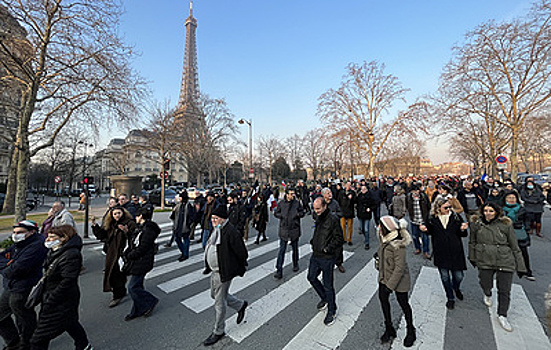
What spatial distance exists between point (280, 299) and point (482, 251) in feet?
10.5

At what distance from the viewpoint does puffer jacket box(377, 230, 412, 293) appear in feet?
9.19

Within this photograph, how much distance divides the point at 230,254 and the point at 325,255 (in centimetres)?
141

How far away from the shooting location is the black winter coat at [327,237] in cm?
346

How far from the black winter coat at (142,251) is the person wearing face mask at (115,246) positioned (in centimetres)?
32

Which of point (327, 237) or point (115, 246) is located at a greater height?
point (327, 237)

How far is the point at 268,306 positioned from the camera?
3857 millimetres

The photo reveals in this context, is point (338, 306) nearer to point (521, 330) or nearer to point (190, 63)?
point (521, 330)

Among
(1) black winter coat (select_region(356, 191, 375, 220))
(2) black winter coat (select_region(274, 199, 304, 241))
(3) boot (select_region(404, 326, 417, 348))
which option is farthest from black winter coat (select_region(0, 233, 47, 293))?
(1) black winter coat (select_region(356, 191, 375, 220))

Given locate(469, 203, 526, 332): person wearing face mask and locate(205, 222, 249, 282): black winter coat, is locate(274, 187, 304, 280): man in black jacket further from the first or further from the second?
locate(469, 203, 526, 332): person wearing face mask

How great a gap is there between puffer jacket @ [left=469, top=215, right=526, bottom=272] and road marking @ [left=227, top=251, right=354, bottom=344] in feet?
6.54

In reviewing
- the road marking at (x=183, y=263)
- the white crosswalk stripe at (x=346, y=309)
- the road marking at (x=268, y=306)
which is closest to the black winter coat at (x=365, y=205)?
the white crosswalk stripe at (x=346, y=309)

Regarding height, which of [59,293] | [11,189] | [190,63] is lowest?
[59,293]

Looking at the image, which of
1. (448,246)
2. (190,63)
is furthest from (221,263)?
(190,63)

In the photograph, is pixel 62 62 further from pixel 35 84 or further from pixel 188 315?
pixel 188 315
